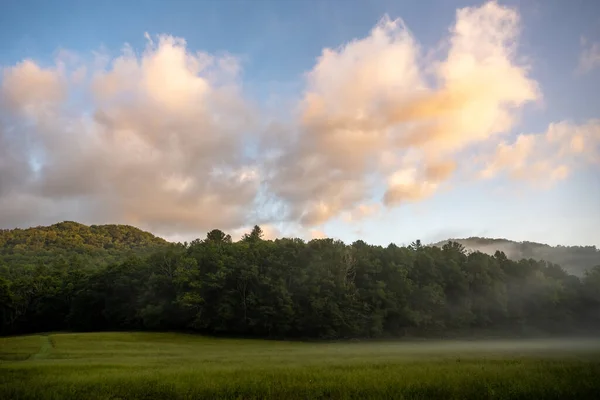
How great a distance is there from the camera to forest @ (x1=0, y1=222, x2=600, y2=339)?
76125 mm

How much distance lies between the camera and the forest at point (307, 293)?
7612 cm

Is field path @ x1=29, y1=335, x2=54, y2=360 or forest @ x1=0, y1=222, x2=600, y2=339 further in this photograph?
forest @ x1=0, y1=222, x2=600, y2=339

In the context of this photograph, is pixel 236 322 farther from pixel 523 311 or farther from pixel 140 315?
pixel 523 311

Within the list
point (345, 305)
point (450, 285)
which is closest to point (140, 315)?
point (345, 305)

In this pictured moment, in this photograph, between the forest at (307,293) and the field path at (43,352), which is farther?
the forest at (307,293)

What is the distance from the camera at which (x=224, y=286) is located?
268 feet

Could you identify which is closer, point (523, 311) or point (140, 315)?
point (140, 315)

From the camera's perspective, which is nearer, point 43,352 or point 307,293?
point 43,352

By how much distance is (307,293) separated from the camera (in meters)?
76.9

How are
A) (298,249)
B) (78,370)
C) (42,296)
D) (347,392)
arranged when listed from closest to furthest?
(347,392), (78,370), (298,249), (42,296)

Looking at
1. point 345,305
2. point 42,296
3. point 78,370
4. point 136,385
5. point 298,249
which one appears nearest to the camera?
point 136,385

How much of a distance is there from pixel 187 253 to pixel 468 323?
6484cm

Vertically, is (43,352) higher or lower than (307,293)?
lower

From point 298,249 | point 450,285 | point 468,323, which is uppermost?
point 298,249
